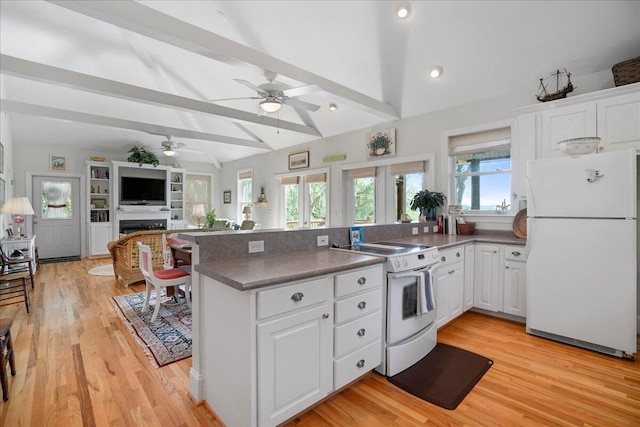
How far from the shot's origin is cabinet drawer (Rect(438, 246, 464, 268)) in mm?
2908

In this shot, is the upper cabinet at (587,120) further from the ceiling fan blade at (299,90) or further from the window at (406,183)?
the ceiling fan blade at (299,90)

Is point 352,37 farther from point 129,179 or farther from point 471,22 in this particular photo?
point 129,179

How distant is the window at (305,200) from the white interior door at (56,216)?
534 cm

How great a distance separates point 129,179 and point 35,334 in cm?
567

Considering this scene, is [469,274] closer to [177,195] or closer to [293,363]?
[293,363]

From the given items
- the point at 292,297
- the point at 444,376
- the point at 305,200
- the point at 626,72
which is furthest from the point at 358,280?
the point at 305,200

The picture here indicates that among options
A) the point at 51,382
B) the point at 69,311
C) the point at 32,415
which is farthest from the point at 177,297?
the point at 32,415

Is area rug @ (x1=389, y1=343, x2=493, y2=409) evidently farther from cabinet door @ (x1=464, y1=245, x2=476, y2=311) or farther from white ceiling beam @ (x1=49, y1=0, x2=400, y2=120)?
white ceiling beam @ (x1=49, y1=0, x2=400, y2=120)

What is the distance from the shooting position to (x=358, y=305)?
2.02m

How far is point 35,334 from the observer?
2.94 meters

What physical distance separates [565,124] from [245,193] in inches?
290

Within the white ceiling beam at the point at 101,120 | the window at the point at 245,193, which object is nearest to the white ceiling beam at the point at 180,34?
the white ceiling beam at the point at 101,120

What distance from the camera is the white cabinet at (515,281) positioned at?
Answer: 10.3ft

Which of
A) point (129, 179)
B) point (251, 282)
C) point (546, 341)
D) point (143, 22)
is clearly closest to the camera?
point (251, 282)
